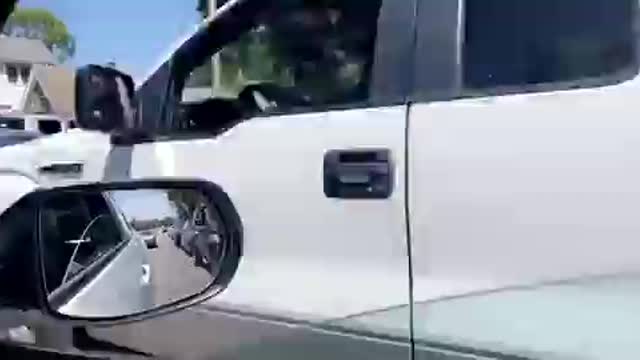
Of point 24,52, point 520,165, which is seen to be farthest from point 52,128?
point 24,52

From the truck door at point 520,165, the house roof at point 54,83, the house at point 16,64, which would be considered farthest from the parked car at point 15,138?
the house at point 16,64

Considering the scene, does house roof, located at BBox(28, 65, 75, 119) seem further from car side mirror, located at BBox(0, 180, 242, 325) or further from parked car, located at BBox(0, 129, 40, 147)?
car side mirror, located at BBox(0, 180, 242, 325)

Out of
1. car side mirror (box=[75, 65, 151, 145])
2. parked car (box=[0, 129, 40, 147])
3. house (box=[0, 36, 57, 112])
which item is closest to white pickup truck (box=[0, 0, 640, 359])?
car side mirror (box=[75, 65, 151, 145])

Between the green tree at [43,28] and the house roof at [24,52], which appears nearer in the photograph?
the house roof at [24,52]

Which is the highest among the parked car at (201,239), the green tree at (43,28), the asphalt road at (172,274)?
the green tree at (43,28)

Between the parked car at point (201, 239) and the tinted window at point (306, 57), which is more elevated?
the tinted window at point (306, 57)

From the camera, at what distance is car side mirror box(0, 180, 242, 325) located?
9.28 ft

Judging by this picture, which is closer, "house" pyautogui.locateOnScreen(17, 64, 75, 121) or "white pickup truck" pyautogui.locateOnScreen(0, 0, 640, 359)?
"white pickup truck" pyautogui.locateOnScreen(0, 0, 640, 359)

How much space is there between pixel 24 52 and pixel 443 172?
198 ft

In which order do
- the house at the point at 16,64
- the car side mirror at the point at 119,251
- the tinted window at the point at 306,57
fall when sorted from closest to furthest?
1. the tinted window at the point at 306,57
2. the car side mirror at the point at 119,251
3. the house at the point at 16,64

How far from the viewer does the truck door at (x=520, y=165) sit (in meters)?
2.18

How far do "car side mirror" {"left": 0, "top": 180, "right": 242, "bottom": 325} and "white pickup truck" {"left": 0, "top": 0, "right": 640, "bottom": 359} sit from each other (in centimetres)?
7

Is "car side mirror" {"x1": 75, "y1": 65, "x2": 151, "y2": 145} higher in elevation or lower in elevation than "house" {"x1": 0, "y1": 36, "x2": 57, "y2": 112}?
lower

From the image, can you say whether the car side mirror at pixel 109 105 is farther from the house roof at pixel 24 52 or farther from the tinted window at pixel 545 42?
the house roof at pixel 24 52
